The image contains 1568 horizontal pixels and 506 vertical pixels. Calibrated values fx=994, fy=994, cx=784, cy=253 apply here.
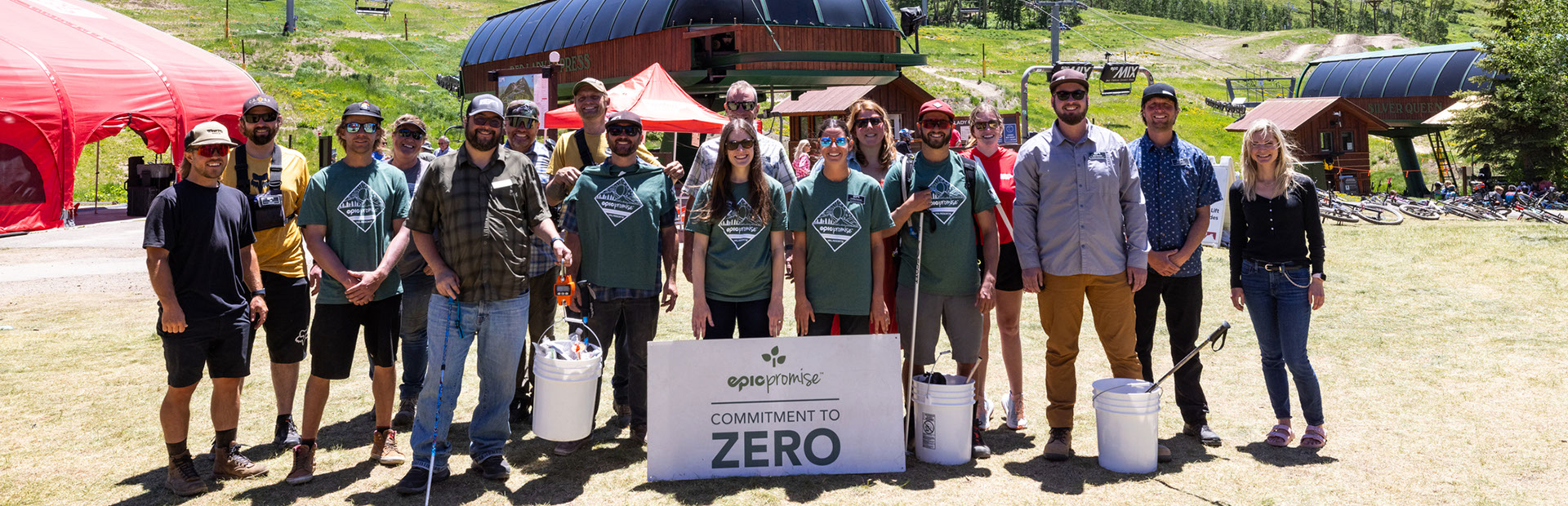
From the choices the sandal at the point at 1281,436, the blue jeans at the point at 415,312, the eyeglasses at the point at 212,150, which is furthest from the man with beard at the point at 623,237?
the sandal at the point at 1281,436

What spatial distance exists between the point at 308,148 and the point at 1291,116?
110ft

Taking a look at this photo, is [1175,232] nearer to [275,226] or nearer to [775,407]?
[775,407]

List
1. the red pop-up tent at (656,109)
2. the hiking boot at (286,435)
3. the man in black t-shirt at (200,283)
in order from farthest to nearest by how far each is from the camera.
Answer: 1. the red pop-up tent at (656,109)
2. the hiking boot at (286,435)
3. the man in black t-shirt at (200,283)

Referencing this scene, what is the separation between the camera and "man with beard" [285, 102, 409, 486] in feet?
15.3

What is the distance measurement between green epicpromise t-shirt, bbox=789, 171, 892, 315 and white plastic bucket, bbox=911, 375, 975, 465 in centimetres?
53

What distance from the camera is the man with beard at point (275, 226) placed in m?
4.75

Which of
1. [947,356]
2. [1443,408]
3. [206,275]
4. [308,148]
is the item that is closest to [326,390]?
[206,275]

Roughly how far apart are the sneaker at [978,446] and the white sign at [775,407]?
475 mm

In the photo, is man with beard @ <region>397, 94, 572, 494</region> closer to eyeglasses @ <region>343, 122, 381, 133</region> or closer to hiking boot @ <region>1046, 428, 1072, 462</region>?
eyeglasses @ <region>343, 122, 381, 133</region>

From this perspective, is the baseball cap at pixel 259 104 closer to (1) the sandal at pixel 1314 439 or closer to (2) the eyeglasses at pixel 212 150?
(2) the eyeglasses at pixel 212 150

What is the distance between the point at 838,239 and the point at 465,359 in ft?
6.04

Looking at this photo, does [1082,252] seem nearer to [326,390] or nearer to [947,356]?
[947,356]

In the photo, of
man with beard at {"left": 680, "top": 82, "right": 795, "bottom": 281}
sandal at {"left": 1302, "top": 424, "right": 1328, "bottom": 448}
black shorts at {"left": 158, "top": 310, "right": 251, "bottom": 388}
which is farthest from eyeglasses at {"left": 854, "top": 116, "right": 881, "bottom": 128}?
black shorts at {"left": 158, "top": 310, "right": 251, "bottom": 388}

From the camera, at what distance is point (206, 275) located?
4305mm
